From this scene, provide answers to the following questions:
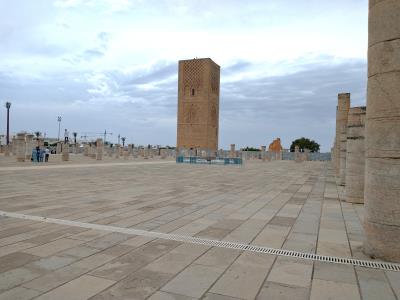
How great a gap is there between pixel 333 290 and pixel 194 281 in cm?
129

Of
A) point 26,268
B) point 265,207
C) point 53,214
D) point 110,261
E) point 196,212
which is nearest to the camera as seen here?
point 26,268

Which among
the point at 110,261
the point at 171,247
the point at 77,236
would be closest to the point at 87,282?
the point at 110,261

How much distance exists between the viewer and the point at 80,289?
127 inches

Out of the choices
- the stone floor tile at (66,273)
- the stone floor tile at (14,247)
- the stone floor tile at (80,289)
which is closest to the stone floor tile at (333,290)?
the stone floor tile at (80,289)

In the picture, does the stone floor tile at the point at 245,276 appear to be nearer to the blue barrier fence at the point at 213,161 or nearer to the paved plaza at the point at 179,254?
the paved plaza at the point at 179,254

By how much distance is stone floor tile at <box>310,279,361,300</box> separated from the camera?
3.19 metres

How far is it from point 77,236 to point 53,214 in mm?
1761

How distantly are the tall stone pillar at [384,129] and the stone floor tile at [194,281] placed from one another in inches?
78.6

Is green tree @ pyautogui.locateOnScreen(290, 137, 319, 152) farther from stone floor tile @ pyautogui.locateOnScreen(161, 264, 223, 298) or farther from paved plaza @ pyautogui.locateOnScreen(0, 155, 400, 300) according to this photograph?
stone floor tile @ pyautogui.locateOnScreen(161, 264, 223, 298)

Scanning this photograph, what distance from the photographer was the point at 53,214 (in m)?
6.58

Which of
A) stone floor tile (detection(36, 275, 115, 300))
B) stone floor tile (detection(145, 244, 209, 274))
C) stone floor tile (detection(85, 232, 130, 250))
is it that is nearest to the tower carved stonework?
stone floor tile (detection(85, 232, 130, 250))

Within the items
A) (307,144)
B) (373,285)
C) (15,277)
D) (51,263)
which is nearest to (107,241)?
(51,263)

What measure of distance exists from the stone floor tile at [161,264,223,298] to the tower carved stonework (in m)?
59.5

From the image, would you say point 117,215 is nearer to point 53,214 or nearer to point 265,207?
point 53,214
